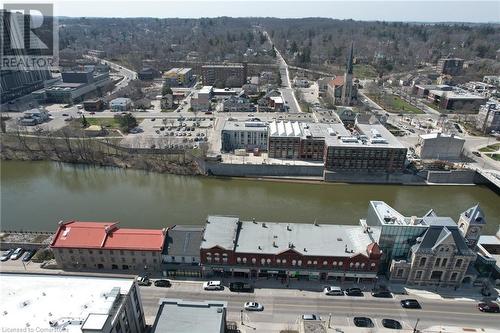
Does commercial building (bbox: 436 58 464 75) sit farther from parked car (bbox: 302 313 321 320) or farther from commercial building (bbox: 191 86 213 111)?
parked car (bbox: 302 313 321 320)

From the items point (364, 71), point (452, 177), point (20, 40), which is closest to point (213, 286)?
point (452, 177)

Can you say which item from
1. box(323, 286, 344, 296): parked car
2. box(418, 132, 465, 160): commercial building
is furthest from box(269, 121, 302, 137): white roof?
box(323, 286, 344, 296): parked car

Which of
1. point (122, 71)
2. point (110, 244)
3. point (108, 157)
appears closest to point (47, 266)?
point (110, 244)

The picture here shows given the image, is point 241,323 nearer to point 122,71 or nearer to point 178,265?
point 178,265

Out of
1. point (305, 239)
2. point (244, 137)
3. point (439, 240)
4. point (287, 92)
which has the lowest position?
point (305, 239)

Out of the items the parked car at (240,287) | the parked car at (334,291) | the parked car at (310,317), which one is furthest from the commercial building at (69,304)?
→ the parked car at (334,291)

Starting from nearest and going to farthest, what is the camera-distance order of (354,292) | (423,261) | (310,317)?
(310,317), (354,292), (423,261)

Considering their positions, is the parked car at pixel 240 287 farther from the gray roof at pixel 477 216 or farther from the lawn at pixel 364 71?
the lawn at pixel 364 71

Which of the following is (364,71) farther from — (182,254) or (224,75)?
(182,254)
